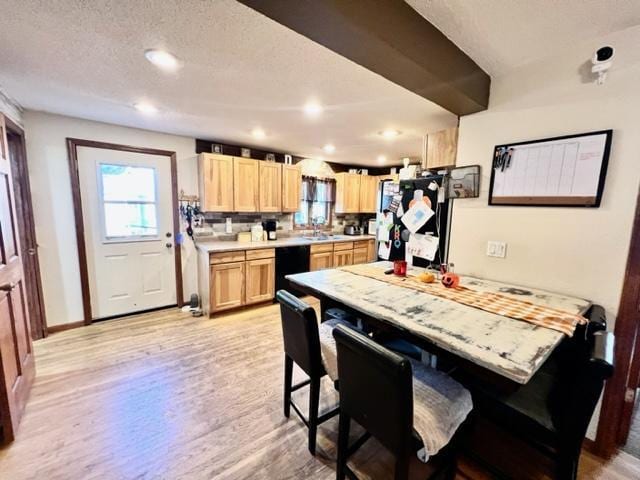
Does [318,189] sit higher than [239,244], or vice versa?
[318,189]

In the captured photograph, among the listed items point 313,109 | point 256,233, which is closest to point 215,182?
point 256,233

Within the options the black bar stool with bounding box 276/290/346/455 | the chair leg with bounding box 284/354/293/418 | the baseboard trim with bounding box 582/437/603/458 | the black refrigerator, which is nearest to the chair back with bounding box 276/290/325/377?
the black bar stool with bounding box 276/290/346/455

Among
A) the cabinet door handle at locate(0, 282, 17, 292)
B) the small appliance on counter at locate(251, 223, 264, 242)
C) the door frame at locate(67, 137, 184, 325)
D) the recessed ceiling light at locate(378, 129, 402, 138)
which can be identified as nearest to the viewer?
the cabinet door handle at locate(0, 282, 17, 292)

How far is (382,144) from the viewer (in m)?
3.71

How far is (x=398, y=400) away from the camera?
101 cm

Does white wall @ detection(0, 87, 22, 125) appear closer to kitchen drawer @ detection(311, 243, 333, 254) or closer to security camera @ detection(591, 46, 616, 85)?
kitchen drawer @ detection(311, 243, 333, 254)

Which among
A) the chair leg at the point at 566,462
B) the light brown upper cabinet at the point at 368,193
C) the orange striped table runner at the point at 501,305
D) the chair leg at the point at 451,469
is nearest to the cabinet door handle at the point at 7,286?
the orange striped table runner at the point at 501,305

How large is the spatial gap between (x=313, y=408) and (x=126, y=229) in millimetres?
3060

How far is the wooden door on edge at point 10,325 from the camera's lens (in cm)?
163

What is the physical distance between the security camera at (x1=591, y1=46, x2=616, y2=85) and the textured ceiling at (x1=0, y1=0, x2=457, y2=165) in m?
1.00

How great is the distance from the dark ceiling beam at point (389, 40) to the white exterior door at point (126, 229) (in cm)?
300

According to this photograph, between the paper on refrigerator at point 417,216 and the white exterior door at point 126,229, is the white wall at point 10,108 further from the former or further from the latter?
the paper on refrigerator at point 417,216

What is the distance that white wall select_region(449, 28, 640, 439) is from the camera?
58.7 inches

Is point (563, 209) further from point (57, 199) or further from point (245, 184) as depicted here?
point (57, 199)
